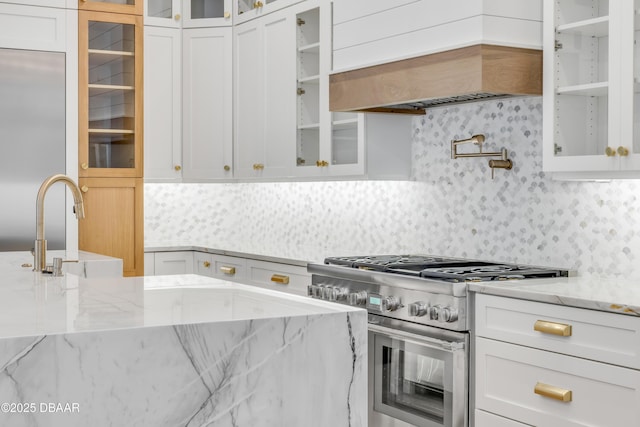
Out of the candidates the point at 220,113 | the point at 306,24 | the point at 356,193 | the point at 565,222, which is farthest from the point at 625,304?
the point at 220,113

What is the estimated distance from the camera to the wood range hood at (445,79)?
130 inches

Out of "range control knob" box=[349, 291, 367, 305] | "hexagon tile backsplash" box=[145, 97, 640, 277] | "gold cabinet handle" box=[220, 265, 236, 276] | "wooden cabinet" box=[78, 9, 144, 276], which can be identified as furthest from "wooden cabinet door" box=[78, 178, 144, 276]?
"range control knob" box=[349, 291, 367, 305]

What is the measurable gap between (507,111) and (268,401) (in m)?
2.44

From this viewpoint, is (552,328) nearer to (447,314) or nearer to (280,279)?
(447,314)

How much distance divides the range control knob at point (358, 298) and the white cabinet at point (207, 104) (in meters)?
2.05

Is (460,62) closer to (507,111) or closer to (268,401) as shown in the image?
(507,111)

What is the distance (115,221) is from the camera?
5.48 m

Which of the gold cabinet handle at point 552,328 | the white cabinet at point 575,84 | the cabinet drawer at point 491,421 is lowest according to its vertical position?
the cabinet drawer at point 491,421

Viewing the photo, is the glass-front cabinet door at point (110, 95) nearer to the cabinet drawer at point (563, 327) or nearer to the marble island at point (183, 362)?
the cabinet drawer at point (563, 327)

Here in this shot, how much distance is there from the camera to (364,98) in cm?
397

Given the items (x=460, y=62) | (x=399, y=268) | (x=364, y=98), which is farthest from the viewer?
(x=364, y=98)

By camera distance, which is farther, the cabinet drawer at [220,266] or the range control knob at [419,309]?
the cabinet drawer at [220,266]

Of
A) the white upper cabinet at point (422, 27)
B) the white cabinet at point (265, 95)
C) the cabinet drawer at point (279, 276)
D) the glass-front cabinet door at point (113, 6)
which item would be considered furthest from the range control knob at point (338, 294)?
the glass-front cabinet door at point (113, 6)

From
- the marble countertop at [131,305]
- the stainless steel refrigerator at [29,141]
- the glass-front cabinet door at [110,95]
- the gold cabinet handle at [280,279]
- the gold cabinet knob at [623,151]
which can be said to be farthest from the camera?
the glass-front cabinet door at [110,95]
